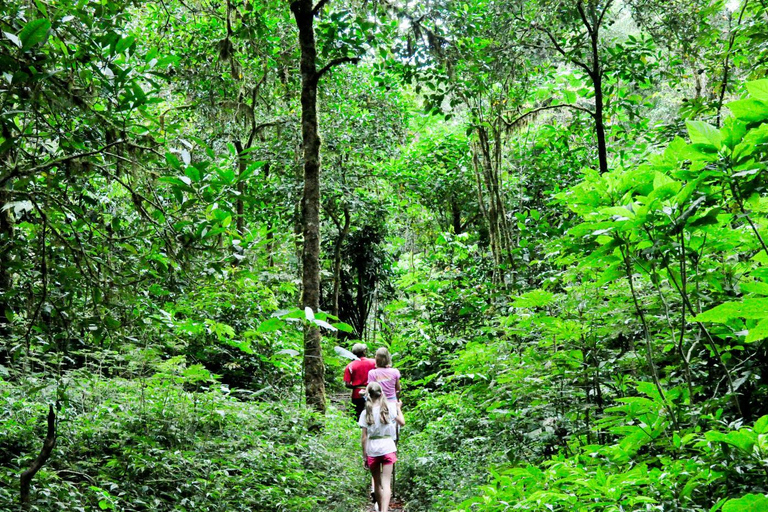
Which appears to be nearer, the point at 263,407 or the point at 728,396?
the point at 728,396

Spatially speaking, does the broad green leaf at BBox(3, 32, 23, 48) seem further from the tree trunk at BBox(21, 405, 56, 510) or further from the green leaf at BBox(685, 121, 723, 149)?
the green leaf at BBox(685, 121, 723, 149)

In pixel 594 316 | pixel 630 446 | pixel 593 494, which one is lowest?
pixel 593 494

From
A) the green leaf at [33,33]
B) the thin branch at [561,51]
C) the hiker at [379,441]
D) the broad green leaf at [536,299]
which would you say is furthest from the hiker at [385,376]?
the green leaf at [33,33]

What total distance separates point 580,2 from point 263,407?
652 cm

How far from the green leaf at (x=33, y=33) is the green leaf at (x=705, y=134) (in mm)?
2777

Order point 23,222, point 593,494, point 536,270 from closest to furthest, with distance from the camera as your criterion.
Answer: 1. point 593,494
2. point 23,222
3. point 536,270

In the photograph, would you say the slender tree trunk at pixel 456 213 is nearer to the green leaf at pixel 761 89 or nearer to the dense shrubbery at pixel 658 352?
the dense shrubbery at pixel 658 352

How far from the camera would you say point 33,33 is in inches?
102

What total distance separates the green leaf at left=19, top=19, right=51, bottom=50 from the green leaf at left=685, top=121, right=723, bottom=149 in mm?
2777

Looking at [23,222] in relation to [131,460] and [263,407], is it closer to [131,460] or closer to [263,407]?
[131,460]

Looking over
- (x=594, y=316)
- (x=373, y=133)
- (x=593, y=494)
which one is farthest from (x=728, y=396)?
(x=373, y=133)

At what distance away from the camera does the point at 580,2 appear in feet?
23.5

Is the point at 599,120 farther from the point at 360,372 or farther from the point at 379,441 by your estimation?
the point at 360,372

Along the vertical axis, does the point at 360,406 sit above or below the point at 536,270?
below
